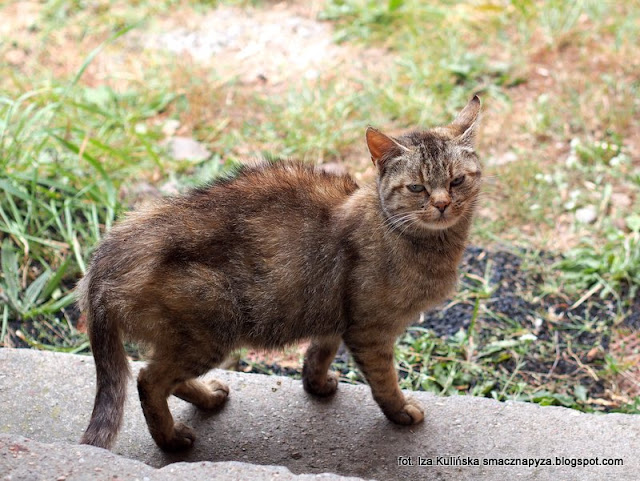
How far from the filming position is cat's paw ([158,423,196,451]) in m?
3.52

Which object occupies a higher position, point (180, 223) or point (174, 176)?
point (180, 223)

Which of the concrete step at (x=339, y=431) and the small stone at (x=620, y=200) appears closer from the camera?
the concrete step at (x=339, y=431)

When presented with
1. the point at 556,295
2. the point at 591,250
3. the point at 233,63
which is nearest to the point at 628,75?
the point at 591,250

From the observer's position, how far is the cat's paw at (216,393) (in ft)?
12.4

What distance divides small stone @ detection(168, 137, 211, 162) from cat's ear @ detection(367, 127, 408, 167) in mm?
2680

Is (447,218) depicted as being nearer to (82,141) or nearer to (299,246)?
(299,246)

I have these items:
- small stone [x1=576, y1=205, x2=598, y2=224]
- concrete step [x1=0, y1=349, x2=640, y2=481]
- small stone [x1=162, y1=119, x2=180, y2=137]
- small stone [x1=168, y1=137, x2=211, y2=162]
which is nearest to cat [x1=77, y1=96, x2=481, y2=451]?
concrete step [x1=0, y1=349, x2=640, y2=481]

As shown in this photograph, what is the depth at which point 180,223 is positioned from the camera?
134 inches

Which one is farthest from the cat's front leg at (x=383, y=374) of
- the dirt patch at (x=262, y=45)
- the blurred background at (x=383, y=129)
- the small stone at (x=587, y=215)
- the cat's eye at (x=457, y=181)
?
the dirt patch at (x=262, y=45)

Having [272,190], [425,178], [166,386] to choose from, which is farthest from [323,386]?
[425,178]

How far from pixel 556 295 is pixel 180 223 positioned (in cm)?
257

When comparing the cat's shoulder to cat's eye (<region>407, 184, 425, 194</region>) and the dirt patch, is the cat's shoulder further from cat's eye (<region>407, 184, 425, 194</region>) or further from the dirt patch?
the dirt patch

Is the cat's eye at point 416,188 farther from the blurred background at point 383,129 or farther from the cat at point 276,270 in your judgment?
the blurred background at point 383,129

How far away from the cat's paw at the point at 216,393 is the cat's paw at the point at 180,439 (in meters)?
0.18
